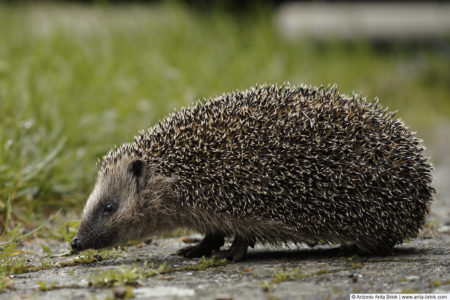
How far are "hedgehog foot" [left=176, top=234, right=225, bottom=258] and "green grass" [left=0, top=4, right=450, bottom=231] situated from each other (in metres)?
1.80

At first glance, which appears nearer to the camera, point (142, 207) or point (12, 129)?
point (142, 207)

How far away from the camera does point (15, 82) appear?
29.2 feet

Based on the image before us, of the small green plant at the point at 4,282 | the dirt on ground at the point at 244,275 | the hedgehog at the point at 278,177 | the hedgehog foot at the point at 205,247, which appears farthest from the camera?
the hedgehog foot at the point at 205,247

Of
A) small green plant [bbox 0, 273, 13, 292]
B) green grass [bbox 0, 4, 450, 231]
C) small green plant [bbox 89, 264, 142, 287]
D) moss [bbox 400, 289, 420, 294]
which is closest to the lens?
moss [bbox 400, 289, 420, 294]

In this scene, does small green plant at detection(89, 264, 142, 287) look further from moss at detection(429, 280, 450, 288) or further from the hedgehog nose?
moss at detection(429, 280, 450, 288)

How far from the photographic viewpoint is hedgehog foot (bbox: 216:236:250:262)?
5197mm

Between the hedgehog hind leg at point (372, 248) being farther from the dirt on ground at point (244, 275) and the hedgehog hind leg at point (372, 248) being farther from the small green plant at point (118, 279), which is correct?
the small green plant at point (118, 279)

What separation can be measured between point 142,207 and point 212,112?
1.02 metres

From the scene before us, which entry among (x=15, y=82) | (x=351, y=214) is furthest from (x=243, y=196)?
(x=15, y=82)

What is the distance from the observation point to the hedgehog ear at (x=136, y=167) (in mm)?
5449

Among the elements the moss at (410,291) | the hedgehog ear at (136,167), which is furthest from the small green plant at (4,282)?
the moss at (410,291)

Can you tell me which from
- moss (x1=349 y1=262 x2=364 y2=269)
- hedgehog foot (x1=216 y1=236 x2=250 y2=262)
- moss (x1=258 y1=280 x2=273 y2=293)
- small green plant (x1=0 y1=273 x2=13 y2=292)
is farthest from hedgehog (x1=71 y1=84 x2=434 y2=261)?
moss (x1=258 y1=280 x2=273 y2=293)

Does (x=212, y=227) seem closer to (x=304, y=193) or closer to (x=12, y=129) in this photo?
(x=304, y=193)

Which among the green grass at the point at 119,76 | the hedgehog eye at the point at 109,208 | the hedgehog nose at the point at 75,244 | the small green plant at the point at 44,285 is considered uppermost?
the green grass at the point at 119,76
